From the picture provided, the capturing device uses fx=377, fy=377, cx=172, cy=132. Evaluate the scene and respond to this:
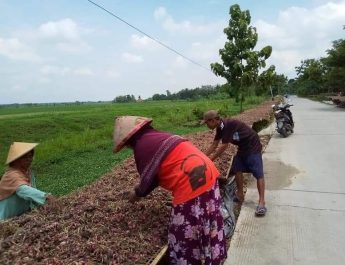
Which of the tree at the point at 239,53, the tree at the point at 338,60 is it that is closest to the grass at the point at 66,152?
the tree at the point at 239,53

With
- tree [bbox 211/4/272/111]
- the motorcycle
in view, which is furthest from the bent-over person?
tree [bbox 211/4/272/111]

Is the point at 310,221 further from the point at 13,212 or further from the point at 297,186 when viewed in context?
the point at 13,212

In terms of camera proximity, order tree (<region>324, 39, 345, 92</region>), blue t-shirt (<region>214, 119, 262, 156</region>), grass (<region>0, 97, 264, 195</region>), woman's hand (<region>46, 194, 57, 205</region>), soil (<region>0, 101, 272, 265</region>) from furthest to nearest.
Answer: tree (<region>324, 39, 345, 92</region>), grass (<region>0, 97, 264, 195</region>), blue t-shirt (<region>214, 119, 262, 156</region>), woman's hand (<region>46, 194, 57, 205</region>), soil (<region>0, 101, 272, 265</region>)

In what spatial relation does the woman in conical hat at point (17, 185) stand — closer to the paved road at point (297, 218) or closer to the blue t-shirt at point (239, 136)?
the paved road at point (297, 218)

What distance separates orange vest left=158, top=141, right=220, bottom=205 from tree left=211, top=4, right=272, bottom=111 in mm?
19275

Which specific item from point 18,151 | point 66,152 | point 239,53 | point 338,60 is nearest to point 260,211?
point 18,151

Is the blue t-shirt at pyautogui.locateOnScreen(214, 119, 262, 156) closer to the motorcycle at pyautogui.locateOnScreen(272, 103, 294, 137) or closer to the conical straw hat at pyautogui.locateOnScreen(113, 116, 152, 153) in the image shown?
the conical straw hat at pyautogui.locateOnScreen(113, 116, 152, 153)

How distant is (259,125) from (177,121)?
938 cm

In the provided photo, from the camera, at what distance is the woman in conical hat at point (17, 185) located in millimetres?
3531

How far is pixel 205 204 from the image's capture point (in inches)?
106

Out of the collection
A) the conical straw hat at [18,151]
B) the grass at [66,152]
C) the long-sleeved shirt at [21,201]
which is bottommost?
the grass at [66,152]

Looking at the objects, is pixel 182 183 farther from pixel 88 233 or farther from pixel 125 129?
pixel 88 233

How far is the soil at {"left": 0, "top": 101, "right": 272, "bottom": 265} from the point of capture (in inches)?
117

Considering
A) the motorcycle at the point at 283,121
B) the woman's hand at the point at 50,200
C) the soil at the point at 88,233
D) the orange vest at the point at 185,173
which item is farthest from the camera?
the motorcycle at the point at 283,121
